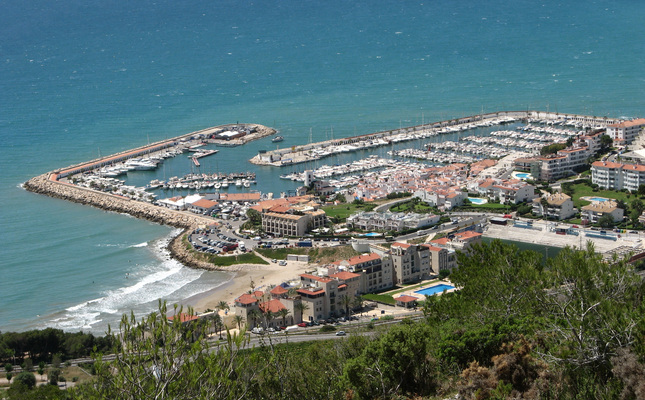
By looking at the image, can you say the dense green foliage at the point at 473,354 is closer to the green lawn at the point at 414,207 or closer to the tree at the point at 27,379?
the tree at the point at 27,379

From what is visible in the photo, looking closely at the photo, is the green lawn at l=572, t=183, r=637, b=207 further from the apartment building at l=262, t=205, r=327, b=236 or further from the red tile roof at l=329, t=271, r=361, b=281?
the red tile roof at l=329, t=271, r=361, b=281

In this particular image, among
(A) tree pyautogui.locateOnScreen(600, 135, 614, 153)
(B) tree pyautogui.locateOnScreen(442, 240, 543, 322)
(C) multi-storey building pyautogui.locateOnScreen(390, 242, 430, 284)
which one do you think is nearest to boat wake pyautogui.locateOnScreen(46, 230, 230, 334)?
(C) multi-storey building pyautogui.locateOnScreen(390, 242, 430, 284)

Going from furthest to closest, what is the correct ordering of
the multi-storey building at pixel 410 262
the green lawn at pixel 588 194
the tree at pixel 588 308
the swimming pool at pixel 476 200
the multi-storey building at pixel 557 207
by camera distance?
the swimming pool at pixel 476 200 < the green lawn at pixel 588 194 < the multi-storey building at pixel 557 207 < the multi-storey building at pixel 410 262 < the tree at pixel 588 308

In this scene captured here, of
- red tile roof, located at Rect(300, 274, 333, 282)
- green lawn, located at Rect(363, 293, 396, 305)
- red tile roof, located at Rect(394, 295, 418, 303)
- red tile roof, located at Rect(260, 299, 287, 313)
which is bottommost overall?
green lawn, located at Rect(363, 293, 396, 305)

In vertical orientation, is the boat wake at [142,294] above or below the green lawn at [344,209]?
below

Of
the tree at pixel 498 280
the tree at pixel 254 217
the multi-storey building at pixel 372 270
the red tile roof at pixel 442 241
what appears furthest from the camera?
the tree at pixel 254 217

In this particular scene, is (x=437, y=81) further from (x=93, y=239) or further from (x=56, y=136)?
(x=93, y=239)

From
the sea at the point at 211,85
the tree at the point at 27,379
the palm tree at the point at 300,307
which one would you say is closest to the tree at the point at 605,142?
the sea at the point at 211,85
